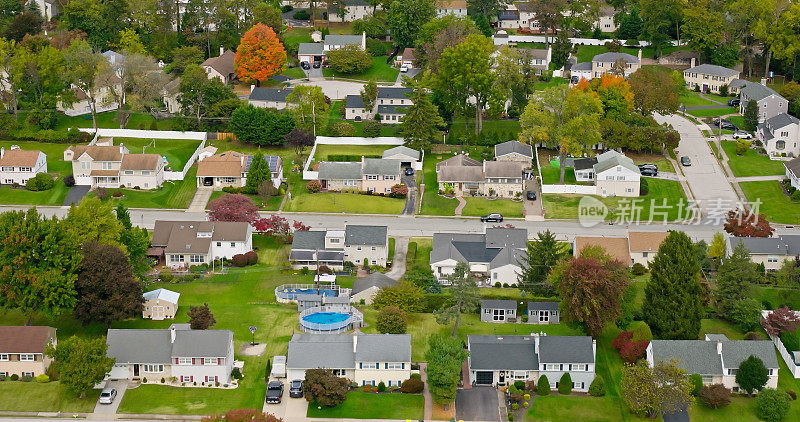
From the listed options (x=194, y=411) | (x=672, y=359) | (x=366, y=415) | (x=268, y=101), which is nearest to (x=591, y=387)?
(x=672, y=359)

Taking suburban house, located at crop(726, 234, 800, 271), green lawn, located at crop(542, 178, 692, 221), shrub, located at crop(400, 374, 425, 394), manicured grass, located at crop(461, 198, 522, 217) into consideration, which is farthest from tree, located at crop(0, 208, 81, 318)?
suburban house, located at crop(726, 234, 800, 271)

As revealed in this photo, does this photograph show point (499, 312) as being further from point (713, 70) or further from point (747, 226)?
point (713, 70)

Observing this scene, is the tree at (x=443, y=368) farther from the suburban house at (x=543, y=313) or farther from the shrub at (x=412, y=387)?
the suburban house at (x=543, y=313)

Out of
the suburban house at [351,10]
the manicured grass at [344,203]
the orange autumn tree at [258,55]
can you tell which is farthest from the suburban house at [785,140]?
the suburban house at [351,10]

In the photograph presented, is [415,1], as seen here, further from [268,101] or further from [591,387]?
[591,387]

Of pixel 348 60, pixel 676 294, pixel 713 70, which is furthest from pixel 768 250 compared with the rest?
pixel 348 60

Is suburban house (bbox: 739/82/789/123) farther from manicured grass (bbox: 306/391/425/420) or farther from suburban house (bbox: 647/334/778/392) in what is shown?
manicured grass (bbox: 306/391/425/420)
